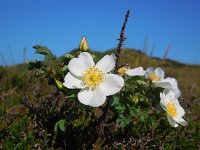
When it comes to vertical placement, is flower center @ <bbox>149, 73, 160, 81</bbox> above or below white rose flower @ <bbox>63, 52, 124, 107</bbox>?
below

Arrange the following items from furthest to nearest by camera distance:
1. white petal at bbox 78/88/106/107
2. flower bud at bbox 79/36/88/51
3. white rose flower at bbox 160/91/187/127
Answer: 1. white rose flower at bbox 160/91/187/127
2. flower bud at bbox 79/36/88/51
3. white petal at bbox 78/88/106/107

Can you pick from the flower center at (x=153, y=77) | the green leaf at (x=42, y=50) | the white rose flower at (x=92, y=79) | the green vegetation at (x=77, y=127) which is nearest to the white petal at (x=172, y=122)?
the green vegetation at (x=77, y=127)

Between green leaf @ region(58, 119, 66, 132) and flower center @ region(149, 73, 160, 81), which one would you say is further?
flower center @ region(149, 73, 160, 81)

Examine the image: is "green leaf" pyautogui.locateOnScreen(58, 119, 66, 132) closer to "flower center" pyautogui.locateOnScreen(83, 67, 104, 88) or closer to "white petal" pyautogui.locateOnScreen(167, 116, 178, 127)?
"flower center" pyautogui.locateOnScreen(83, 67, 104, 88)

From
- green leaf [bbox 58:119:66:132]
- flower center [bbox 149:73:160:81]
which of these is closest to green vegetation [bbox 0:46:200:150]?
green leaf [bbox 58:119:66:132]

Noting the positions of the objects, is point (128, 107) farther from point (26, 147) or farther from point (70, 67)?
point (26, 147)

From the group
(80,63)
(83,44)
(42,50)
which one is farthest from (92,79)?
(42,50)

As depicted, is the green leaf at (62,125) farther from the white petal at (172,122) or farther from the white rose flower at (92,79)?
the white petal at (172,122)
